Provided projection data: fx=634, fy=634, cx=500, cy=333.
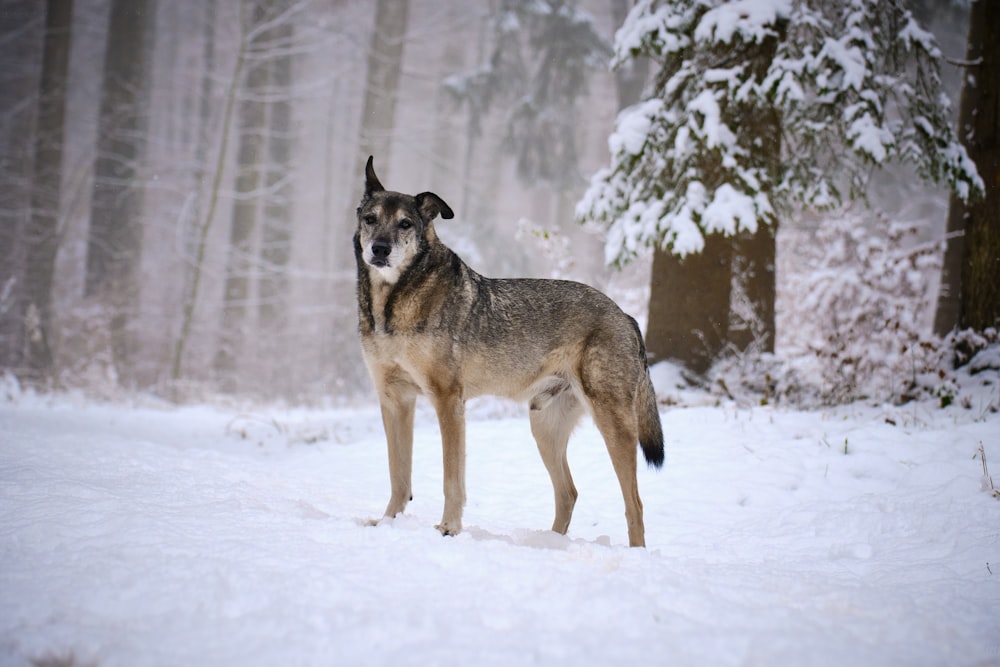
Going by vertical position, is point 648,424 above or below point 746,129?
below

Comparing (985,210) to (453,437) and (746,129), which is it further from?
(453,437)

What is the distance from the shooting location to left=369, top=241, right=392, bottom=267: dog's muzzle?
399 centimetres

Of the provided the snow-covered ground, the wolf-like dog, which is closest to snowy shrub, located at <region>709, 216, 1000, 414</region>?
the snow-covered ground

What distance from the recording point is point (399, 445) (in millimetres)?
4270

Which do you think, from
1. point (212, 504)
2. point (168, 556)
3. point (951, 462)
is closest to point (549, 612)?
point (168, 556)

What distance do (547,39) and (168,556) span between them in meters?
21.4

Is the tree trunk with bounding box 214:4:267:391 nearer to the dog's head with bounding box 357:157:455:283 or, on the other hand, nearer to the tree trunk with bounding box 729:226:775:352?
the tree trunk with bounding box 729:226:775:352

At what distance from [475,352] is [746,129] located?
5.80m

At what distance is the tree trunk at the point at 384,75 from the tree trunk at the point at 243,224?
290 centimetres

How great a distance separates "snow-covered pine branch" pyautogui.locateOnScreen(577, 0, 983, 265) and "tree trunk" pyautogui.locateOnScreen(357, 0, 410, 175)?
12017mm

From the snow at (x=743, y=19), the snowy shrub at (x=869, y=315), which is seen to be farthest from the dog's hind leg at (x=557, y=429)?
the snow at (x=743, y=19)

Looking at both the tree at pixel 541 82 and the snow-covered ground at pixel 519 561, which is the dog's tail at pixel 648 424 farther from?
the tree at pixel 541 82

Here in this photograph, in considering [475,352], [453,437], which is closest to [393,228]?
[475,352]

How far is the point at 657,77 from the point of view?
8938 mm
